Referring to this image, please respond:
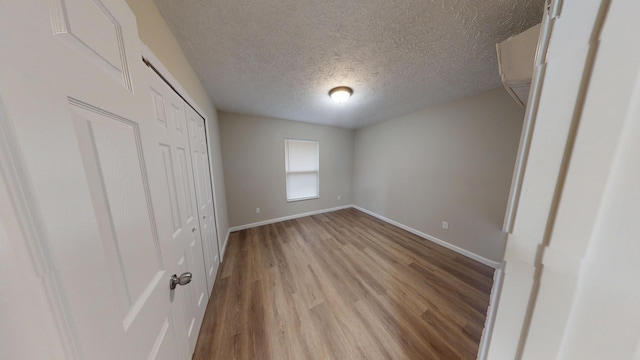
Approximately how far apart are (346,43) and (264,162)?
2.34 m

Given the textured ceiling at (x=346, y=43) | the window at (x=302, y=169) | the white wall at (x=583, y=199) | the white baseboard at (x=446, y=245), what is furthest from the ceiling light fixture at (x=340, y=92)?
the white baseboard at (x=446, y=245)

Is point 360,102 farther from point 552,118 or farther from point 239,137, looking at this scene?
point 552,118

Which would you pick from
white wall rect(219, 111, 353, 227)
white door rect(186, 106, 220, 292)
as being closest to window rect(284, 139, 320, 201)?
white wall rect(219, 111, 353, 227)

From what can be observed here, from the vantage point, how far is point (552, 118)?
0.26 m

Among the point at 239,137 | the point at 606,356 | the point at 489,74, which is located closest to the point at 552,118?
the point at 606,356

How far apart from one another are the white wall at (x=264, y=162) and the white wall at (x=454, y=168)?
3.50ft

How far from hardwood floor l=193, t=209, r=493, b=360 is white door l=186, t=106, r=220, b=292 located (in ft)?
0.88

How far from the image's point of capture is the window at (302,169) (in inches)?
135

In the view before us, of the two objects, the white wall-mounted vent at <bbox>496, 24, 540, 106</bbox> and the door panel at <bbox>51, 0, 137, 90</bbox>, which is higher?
the white wall-mounted vent at <bbox>496, 24, 540, 106</bbox>

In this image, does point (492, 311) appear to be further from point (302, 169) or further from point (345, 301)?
point (302, 169)

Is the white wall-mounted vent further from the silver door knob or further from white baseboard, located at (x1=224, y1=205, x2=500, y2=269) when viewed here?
the silver door knob

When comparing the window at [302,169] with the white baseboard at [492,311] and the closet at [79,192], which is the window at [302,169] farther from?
the white baseboard at [492,311]

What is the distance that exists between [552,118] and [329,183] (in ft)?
11.7

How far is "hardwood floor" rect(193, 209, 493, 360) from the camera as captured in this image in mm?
1260
